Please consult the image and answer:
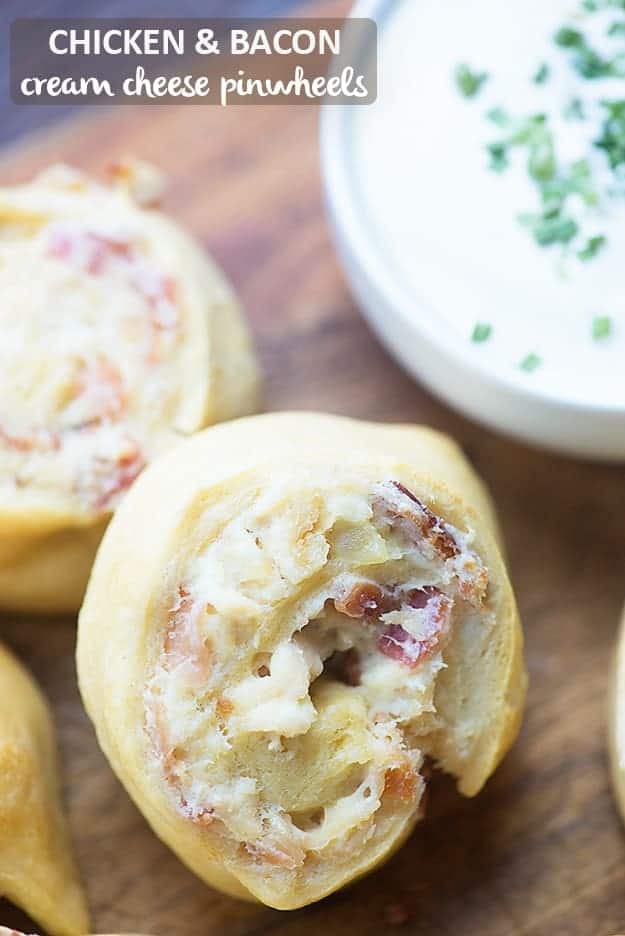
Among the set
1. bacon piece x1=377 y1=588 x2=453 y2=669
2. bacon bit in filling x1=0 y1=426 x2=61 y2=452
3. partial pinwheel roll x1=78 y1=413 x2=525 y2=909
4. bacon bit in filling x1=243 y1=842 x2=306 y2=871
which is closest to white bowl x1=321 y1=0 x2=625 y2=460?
partial pinwheel roll x1=78 y1=413 x2=525 y2=909

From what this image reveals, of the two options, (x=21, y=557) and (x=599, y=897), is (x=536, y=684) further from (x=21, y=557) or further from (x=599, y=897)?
(x=21, y=557)

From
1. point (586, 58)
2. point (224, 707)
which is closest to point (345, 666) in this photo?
point (224, 707)

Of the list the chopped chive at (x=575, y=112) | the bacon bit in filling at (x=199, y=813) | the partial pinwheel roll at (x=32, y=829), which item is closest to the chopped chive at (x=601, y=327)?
the chopped chive at (x=575, y=112)

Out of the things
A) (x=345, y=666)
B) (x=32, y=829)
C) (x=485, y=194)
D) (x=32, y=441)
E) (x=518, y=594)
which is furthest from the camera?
(x=518, y=594)

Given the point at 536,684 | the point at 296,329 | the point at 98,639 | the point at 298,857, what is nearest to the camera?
the point at 298,857

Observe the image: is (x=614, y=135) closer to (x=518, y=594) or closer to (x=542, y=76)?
(x=542, y=76)

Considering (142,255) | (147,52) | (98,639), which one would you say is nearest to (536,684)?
(98,639)

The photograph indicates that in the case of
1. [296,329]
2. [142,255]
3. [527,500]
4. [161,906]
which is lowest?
[161,906]
